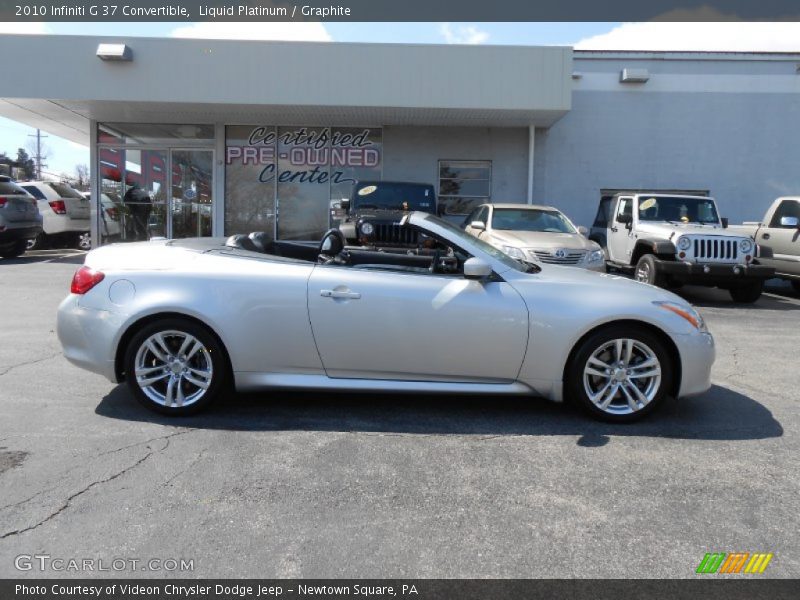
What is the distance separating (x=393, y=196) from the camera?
39.6 ft

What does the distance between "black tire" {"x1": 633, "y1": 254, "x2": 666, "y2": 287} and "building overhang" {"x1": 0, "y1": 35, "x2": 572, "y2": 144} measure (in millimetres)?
4469

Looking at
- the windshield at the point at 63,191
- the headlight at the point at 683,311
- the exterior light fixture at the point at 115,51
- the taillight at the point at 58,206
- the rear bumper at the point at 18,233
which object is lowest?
the headlight at the point at 683,311

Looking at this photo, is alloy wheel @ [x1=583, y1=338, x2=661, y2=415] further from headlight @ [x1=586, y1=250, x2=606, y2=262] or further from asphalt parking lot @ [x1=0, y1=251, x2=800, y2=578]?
headlight @ [x1=586, y1=250, x2=606, y2=262]

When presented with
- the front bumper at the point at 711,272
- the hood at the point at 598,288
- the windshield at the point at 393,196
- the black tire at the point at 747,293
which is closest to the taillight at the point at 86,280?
the hood at the point at 598,288

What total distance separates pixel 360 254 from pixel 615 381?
7.02 ft

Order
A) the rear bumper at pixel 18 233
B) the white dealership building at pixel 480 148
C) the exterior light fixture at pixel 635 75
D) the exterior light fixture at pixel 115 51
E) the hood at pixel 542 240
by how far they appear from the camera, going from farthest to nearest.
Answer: the white dealership building at pixel 480 148
the exterior light fixture at pixel 635 75
the rear bumper at pixel 18 233
the exterior light fixture at pixel 115 51
the hood at pixel 542 240

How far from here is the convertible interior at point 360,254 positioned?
15.9 feet

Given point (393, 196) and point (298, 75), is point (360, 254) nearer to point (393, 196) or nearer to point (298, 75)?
point (393, 196)

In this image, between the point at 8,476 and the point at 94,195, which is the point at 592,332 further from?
the point at 94,195

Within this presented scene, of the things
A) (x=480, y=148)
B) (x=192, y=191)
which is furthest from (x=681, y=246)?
(x=192, y=191)

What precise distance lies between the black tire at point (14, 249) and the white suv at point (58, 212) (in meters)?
0.97

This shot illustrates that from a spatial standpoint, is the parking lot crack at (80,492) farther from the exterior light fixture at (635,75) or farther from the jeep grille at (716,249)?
the exterior light fixture at (635,75)

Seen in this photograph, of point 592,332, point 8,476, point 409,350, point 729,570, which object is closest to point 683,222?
point 592,332

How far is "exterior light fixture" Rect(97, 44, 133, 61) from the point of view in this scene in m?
13.5
